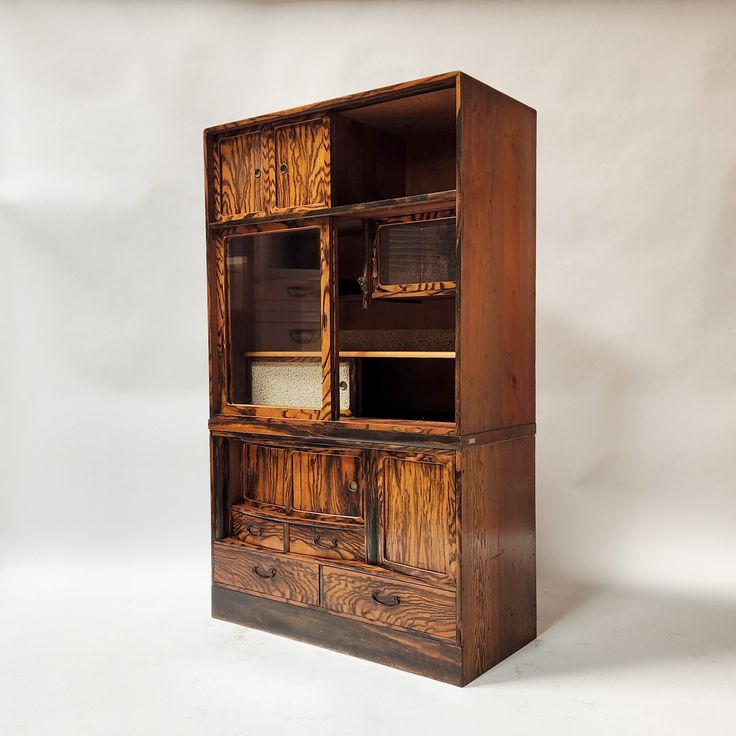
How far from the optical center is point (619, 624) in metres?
3.38

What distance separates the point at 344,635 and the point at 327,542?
33 centimetres

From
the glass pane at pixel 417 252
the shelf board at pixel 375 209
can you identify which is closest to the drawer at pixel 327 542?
the glass pane at pixel 417 252

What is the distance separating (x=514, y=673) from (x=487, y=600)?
0.25m

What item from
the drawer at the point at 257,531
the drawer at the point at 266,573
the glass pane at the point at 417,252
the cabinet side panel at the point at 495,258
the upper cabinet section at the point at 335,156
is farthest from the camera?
the drawer at the point at 257,531

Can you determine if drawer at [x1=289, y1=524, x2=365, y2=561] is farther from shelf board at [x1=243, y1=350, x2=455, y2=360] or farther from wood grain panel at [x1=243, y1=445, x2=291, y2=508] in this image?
shelf board at [x1=243, y1=350, x2=455, y2=360]

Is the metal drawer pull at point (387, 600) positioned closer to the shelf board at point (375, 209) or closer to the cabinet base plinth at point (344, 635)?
the cabinet base plinth at point (344, 635)

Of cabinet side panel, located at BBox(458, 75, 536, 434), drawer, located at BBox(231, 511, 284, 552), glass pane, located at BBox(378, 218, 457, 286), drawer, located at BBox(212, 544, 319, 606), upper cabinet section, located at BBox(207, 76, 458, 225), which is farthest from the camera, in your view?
drawer, located at BBox(231, 511, 284, 552)

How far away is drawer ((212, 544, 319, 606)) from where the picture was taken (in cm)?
323

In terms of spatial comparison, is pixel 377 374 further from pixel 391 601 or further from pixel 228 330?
pixel 391 601

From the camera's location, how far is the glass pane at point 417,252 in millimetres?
2975

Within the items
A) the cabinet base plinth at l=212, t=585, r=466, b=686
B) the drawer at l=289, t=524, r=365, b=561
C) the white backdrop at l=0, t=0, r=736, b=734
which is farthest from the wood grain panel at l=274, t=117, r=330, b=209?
the cabinet base plinth at l=212, t=585, r=466, b=686

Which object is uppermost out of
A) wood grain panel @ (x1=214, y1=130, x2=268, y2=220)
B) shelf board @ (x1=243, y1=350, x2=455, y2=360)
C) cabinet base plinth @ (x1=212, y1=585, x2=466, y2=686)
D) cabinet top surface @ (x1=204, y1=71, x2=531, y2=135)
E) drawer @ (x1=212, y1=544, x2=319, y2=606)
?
cabinet top surface @ (x1=204, y1=71, x2=531, y2=135)

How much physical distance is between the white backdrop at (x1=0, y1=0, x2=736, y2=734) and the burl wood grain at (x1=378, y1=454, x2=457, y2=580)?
1.27 ft

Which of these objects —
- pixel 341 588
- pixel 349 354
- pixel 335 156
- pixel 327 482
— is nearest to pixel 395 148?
pixel 335 156
